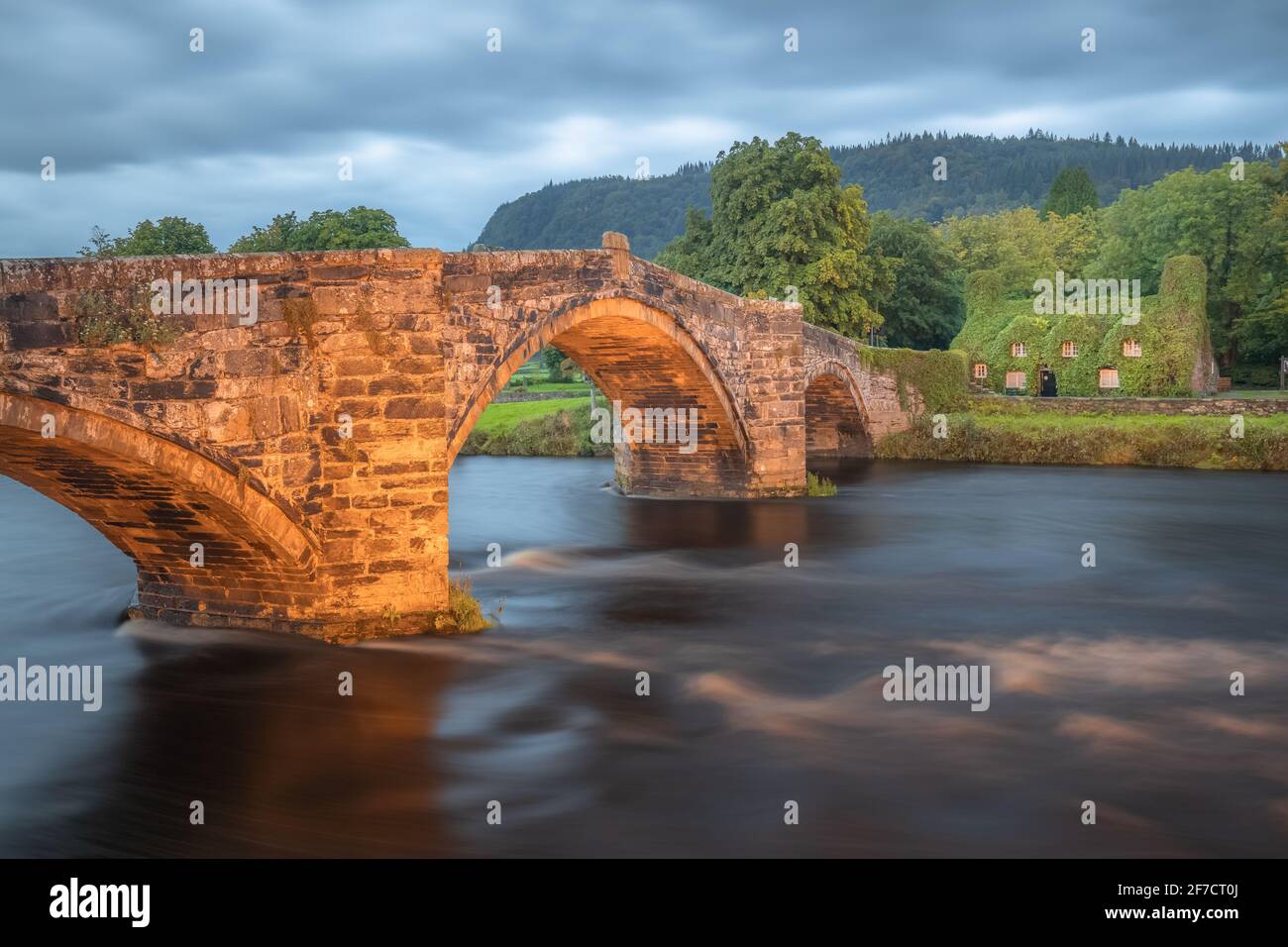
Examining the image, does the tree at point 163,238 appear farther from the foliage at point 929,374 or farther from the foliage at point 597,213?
the foliage at point 597,213

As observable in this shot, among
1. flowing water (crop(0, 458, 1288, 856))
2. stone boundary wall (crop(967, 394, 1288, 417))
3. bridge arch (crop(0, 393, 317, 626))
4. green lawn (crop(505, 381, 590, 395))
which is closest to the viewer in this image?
flowing water (crop(0, 458, 1288, 856))

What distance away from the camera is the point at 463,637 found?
1247 cm

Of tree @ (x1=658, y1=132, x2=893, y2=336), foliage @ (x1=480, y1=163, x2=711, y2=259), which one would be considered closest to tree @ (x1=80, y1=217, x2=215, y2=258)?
tree @ (x1=658, y1=132, x2=893, y2=336)

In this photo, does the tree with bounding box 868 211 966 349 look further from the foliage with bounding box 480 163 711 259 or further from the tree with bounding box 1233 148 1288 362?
the foliage with bounding box 480 163 711 259

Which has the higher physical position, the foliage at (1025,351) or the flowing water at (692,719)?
the foliage at (1025,351)

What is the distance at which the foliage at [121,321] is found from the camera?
9695mm

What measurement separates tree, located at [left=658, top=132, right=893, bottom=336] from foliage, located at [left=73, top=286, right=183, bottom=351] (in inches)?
1053

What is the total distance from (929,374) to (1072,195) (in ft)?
150

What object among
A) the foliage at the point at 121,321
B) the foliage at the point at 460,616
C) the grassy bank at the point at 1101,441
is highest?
the foliage at the point at 121,321

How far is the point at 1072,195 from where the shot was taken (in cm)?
7444

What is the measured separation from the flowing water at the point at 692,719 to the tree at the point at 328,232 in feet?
87.4

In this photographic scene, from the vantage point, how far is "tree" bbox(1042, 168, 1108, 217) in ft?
243

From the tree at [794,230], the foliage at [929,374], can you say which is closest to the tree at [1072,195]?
the tree at [794,230]
